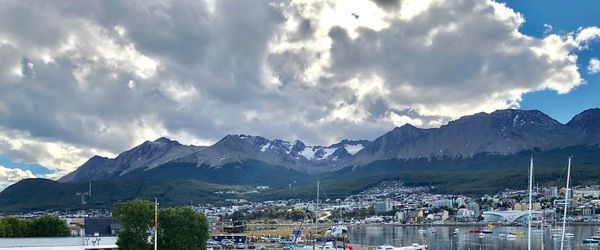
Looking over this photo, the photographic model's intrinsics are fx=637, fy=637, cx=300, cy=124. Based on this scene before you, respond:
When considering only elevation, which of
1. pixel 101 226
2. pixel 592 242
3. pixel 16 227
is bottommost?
pixel 592 242

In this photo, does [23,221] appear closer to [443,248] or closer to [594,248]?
[443,248]

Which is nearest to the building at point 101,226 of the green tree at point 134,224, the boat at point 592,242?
the green tree at point 134,224

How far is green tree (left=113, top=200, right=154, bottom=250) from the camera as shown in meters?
61.5

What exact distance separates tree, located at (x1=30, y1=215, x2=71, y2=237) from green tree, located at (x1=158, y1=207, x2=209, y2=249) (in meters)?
14.5

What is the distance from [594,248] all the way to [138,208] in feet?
224

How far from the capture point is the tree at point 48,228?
71375 mm

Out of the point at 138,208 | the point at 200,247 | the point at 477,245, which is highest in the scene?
the point at 138,208

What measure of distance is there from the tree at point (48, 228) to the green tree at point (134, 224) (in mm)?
12532

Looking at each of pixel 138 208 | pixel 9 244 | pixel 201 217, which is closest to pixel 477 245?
pixel 201 217

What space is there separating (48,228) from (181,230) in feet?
58.8

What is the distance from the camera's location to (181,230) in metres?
64.0

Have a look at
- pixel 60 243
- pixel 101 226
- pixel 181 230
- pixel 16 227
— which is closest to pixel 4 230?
pixel 16 227

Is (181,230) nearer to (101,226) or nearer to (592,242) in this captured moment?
(101,226)

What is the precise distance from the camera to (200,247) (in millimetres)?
65125
